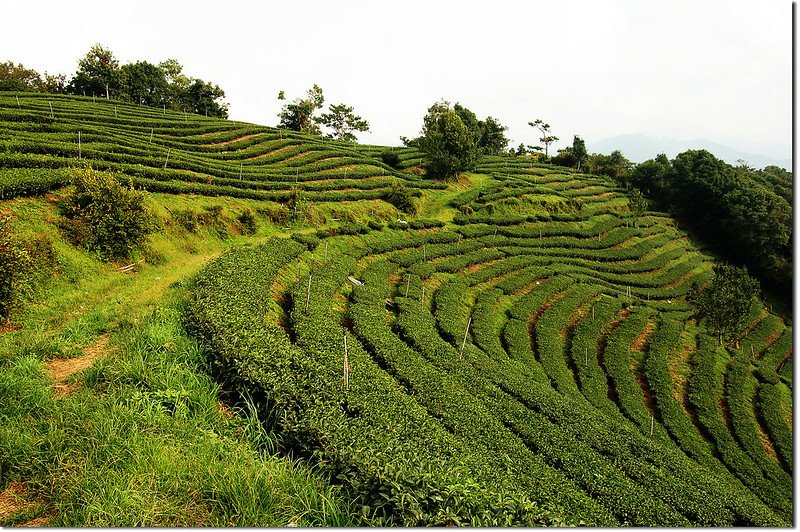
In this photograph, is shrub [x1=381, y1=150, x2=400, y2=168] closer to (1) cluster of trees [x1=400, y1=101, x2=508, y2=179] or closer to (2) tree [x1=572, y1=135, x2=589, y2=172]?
(1) cluster of trees [x1=400, y1=101, x2=508, y2=179]

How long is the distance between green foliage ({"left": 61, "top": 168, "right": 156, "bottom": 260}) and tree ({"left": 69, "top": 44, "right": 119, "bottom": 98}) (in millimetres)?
56334

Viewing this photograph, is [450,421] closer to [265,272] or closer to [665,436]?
[265,272]

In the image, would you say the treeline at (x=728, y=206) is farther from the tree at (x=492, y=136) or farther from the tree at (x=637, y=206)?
the tree at (x=492, y=136)

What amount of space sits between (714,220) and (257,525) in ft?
232

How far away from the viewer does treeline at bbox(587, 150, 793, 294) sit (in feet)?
167

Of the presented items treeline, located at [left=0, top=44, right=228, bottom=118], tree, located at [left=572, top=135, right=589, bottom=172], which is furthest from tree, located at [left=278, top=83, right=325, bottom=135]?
tree, located at [left=572, top=135, right=589, bottom=172]

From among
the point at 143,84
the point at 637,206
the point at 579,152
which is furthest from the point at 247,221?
the point at 579,152

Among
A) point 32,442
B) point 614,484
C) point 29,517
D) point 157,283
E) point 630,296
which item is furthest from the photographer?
point 630,296

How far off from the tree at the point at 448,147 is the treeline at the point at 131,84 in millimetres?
41607

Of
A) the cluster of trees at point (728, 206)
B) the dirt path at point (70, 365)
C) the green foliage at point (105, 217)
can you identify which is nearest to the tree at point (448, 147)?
the cluster of trees at point (728, 206)

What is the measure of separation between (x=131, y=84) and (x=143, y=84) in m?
1.64

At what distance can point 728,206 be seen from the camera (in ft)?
184

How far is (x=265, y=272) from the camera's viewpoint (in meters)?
18.9

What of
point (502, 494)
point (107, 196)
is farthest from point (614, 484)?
point (107, 196)
